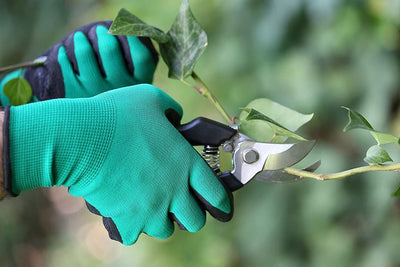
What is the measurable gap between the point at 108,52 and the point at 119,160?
0.27 meters

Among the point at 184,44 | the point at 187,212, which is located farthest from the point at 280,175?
the point at 184,44

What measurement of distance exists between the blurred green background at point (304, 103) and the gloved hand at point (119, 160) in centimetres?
77

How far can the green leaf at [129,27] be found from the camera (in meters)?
0.68

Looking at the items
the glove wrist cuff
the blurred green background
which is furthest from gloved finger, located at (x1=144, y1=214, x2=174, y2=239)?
the blurred green background

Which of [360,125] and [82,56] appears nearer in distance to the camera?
[360,125]

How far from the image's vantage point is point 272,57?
1.50 meters

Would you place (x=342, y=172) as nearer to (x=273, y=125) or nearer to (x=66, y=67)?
(x=273, y=125)

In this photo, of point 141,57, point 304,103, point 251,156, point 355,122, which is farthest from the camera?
point 304,103

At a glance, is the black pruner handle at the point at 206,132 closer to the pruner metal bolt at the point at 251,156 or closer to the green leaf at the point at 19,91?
the pruner metal bolt at the point at 251,156

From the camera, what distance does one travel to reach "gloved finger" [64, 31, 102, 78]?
0.83 m

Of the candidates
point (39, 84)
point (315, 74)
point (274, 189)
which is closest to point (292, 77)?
point (315, 74)

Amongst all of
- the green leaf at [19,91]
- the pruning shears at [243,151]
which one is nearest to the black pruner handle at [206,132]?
the pruning shears at [243,151]

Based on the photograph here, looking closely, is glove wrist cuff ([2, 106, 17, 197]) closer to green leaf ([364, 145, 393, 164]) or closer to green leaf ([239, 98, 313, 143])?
green leaf ([239, 98, 313, 143])

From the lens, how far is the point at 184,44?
0.75m
